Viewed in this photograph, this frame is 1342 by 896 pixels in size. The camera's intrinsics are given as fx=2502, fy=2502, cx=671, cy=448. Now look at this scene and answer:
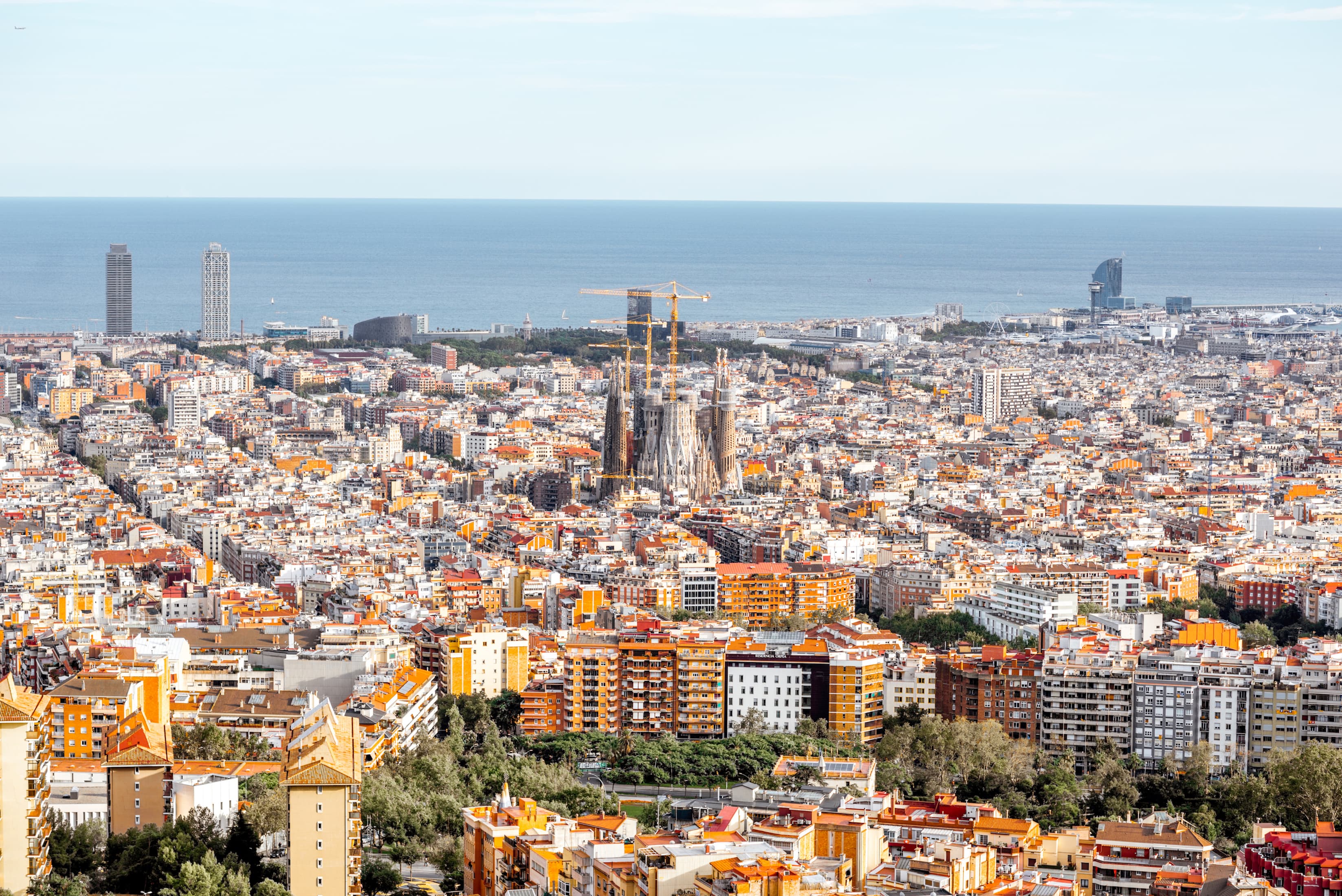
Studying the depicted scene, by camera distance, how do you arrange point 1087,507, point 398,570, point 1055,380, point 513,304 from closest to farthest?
point 398,570, point 1087,507, point 1055,380, point 513,304

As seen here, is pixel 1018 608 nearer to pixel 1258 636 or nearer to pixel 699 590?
pixel 1258 636

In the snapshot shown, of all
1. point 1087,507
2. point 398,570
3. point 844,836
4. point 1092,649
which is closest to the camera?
point 844,836

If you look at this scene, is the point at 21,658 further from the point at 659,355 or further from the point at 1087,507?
the point at 659,355

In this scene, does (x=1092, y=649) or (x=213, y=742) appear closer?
(x=213, y=742)

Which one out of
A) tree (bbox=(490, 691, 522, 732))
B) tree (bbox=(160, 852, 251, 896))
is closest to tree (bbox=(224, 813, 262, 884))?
tree (bbox=(160, 852, 251, 896))

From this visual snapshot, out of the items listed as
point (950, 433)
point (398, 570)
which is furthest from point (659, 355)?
point (398, 570)

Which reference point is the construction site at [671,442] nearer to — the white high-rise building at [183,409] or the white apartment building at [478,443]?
the white apartment building at [478,443]

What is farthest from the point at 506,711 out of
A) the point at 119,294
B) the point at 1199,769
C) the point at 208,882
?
the point at 119,294
